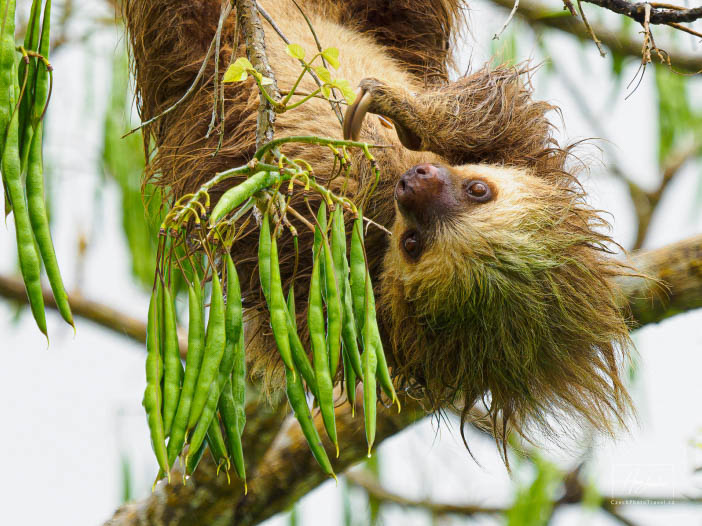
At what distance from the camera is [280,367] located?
3135mm

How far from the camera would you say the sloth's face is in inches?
106

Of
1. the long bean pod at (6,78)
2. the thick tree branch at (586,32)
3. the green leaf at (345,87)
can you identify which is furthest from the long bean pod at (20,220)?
the thick tree branch at (586,32)

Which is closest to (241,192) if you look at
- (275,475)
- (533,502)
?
(533,502)

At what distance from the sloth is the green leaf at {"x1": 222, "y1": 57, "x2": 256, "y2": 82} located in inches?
28.2

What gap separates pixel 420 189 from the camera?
2.68 m

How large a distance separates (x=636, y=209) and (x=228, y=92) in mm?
2877

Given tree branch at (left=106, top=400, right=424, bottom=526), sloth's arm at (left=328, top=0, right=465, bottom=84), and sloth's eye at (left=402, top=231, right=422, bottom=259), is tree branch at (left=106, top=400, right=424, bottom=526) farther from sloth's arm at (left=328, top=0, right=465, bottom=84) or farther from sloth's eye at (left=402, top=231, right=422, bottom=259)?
sloth's arm at (left=328, top=0, right=465, bottom=84)

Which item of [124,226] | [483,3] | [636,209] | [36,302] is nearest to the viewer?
[36,302]

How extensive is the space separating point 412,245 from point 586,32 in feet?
6.92

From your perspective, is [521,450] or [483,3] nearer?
[521,450]

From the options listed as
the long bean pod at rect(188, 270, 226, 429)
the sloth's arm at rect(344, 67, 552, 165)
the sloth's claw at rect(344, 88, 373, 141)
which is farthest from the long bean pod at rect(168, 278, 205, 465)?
the sloth's arm at rect(344, 67, 552, 165)

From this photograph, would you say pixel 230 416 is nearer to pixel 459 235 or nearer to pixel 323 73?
pixel 323 73

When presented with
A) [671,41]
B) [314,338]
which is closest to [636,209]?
[671,41]

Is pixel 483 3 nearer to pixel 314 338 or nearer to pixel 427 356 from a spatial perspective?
pixel 427 356
